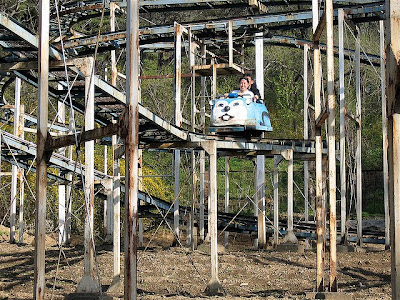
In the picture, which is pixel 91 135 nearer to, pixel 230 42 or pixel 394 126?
pixel 394 126

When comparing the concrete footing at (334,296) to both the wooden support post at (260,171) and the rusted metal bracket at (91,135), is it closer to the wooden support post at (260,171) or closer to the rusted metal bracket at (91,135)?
the rusted metal bracket at (91,135)

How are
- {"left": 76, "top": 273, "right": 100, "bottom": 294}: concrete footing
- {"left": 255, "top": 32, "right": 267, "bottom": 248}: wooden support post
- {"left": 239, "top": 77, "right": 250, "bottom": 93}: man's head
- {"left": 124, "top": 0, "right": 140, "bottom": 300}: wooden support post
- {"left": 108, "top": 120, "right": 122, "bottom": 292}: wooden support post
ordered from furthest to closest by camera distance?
{"left": 255, "top": 32, "right": 267, "bottom": 248}: wooden support post
{"left": 239, "top": 77, "right": 250, "bottom": 93}: man's head
{"left": 108, "top": 120, "right": 122, "bottom": 292}: wooden support post
{"left": 76, "top": 273, "right": 100, "bottom": 294}: concrete footing
{"left": 124, "top": 0, "right": 140, "bottom": 300}: wooden support post

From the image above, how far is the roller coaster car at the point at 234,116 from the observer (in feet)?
60.1

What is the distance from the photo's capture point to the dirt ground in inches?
596

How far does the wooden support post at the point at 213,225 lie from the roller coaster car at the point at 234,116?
2.06 m

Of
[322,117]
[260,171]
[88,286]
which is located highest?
[322,117]

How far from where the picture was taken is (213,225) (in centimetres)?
1577

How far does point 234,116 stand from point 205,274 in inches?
143

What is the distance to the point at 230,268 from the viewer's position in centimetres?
1866

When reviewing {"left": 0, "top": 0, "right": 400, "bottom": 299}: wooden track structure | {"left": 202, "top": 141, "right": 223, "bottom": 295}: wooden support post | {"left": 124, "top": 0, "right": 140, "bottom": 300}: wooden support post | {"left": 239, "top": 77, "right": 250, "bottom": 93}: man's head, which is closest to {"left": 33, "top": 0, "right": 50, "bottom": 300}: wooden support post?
{"left": 0, "top": 0, "right": 400, "bottom": 299}: wooden track structure

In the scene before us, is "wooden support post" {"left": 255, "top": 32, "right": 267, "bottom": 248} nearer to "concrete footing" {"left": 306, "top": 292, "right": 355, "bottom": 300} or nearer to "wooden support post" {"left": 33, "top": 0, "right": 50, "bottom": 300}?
"concrete footing" {"left": 306, "top": 292, "right": 355, "bottom": 300}

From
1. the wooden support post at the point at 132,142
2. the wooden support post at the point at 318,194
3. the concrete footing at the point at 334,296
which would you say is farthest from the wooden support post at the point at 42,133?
the wooden support post at the point at 318,194

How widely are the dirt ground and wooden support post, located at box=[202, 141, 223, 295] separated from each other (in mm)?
245

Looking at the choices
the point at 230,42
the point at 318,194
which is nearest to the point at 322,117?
the point at 318,194
